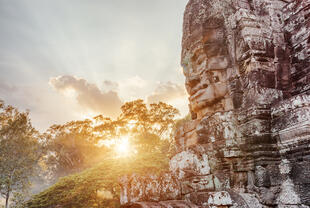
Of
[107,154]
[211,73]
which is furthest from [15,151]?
[211,73]

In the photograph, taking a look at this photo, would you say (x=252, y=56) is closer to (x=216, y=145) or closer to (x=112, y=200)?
(x=216, y=145)

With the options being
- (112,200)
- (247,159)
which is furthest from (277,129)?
(112,200)

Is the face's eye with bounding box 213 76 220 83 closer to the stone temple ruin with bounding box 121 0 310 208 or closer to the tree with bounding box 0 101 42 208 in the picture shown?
the stone temple ruin with bounding box 121 0 310 208

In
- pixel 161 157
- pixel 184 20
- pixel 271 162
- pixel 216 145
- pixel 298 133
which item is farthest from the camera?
pixel 161 157

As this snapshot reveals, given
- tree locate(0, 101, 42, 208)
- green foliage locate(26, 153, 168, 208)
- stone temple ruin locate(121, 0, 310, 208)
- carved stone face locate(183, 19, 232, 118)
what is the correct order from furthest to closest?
1. tree locate(0, 101, 42, 208)
2. green foliage locate(26, 153, 168, 208)
3. carved stone face locate(183, 19, 232, 118)
4. stone temple ruin locate(121, 0, 310, 208)

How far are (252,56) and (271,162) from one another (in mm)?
1552

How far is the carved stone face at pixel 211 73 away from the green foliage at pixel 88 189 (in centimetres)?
775

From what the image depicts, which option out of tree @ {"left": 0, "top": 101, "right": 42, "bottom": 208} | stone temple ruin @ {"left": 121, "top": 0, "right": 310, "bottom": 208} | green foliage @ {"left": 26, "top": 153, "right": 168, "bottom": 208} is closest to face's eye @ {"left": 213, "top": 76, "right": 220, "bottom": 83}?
stone temple ruin @ {"left": 121, "top": 0, "right": 310, "bottom": 208}

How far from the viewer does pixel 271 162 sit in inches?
115

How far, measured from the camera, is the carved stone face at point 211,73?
3.79m

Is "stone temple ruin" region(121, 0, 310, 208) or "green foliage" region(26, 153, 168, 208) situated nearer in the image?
"stone temple ruin" region(121, 0, 310, 208)

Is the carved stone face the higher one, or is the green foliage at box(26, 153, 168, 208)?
the carved stone face

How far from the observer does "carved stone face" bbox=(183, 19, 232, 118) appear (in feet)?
12.4

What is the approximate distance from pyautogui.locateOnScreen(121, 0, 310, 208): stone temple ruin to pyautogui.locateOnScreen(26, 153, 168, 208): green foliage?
26.2 feet
